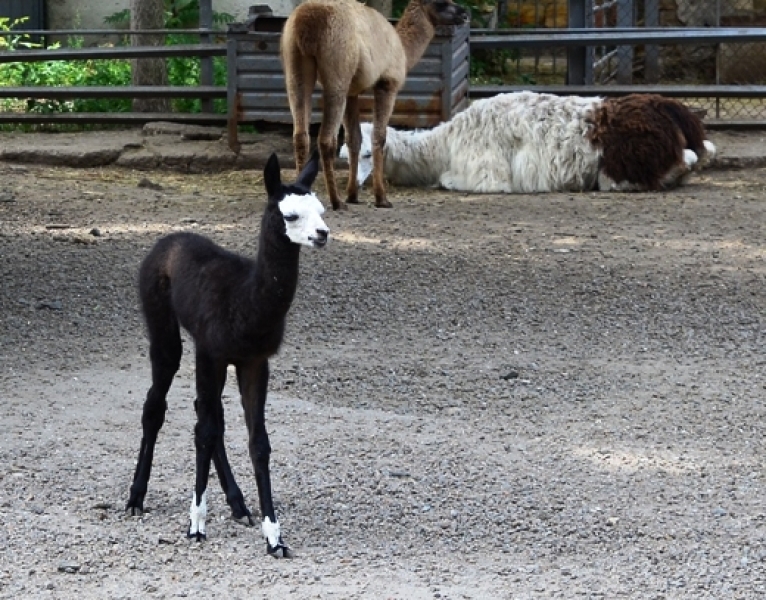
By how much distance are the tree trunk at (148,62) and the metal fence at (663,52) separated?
401 centimetres

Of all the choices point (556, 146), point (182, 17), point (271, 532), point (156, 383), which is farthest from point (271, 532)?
point (182, 17)

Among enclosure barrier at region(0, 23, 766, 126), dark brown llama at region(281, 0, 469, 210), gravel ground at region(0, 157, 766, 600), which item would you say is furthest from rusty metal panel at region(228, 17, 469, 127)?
gravel ground at region(0, 157, 766, 600)

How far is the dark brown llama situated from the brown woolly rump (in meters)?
1.65

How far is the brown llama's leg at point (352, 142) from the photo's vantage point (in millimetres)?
10883

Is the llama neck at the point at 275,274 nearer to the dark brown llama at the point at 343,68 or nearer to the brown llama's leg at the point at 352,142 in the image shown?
the dark brown llama at the point at 343,68

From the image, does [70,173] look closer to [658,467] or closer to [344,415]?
[344,415]

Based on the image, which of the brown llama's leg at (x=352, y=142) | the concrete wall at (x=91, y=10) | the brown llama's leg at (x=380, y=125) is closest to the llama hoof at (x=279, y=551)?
the brown llama's leg at (x=380, y=125)

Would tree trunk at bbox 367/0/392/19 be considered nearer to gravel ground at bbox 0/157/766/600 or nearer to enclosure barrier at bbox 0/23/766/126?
enclosure barrier at bbox 0/23/766/126

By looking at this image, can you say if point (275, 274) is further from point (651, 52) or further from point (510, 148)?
point (651, 52)

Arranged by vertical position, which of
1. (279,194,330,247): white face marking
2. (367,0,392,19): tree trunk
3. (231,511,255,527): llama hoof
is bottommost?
(231,511,255,527): llama hoof

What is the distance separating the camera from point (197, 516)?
4.61 m

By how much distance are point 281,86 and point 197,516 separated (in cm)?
804

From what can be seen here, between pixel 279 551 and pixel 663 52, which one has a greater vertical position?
pixel 663 52

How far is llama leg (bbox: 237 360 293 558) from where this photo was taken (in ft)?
14.7
